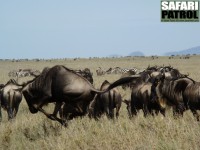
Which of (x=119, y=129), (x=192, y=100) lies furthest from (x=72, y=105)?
(x=192, y=100)

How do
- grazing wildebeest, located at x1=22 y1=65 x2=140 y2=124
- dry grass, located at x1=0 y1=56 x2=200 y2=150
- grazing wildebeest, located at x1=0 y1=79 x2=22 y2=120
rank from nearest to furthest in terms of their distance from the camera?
dry grass, located at x1=0 y1=56 x2=200 y2=150
grazing wildebeest, located at x1=22 y1=65 x2=140 y2=124
grazing wildebeest, located at x1=0 y1=79 x2=22 y2=120

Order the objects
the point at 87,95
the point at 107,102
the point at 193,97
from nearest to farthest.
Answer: the point at 87,95, the point at 193,97, the point at 107,102

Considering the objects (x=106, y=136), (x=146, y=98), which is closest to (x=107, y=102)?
(x=146, y=98)

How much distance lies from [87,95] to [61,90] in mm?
613

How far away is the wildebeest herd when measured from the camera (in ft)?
27.8

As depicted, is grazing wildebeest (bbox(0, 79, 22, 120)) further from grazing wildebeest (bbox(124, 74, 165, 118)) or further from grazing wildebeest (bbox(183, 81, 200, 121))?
grazing wildebeest (bbox(183, 81, 200, 121))

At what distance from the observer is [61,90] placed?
8492 millimetres

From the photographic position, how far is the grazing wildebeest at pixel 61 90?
8430 mm

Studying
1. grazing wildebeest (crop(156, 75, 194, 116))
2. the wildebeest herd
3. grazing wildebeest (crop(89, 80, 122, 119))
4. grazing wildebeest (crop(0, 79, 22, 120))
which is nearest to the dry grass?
the wildebeest herd

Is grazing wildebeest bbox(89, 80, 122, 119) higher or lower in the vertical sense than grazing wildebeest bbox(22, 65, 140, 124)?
lower

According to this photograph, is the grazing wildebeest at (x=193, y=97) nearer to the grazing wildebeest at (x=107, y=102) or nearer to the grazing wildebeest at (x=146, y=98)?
the grazing wildebeest at (x=146, y=98)

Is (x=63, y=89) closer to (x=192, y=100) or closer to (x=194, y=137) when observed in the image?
(x=194, y=137)

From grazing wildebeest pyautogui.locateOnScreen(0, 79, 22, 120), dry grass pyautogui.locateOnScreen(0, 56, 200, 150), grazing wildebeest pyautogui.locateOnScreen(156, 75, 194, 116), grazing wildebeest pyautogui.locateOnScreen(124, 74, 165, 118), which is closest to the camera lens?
dry grass pyautogui.locateOnScreen(0, 56, 200, 150)

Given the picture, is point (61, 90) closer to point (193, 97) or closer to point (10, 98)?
point (193, 97)
